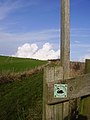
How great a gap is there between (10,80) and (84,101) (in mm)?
11258

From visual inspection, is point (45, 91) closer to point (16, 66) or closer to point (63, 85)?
point (63, 85)

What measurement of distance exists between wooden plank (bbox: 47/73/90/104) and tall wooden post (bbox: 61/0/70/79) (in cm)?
19

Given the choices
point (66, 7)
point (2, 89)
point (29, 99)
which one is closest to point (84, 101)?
point (66, 7)

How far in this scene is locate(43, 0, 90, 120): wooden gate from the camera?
3869 mm

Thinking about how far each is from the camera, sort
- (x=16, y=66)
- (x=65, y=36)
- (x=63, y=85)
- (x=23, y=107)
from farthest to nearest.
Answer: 1. (x=16, y=66)
2. (x=23, y=107)
3. (x=65, y=36)
4. (x=63, y=85)

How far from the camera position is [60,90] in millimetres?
3891

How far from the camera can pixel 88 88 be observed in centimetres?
397

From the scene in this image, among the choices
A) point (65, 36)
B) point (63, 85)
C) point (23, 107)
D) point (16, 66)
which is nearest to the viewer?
point (63, 85)

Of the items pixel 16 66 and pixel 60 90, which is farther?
pixel 16 66

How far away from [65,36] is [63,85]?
2.09ft

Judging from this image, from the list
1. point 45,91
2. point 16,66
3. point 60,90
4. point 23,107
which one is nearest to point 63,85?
point 60,90

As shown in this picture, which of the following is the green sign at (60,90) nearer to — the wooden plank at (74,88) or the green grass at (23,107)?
the wooden plank at (74,88)

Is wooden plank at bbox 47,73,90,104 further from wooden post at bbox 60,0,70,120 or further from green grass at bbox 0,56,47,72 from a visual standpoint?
green grass at bbox 0,56,47,72

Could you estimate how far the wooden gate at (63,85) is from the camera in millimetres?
3869
